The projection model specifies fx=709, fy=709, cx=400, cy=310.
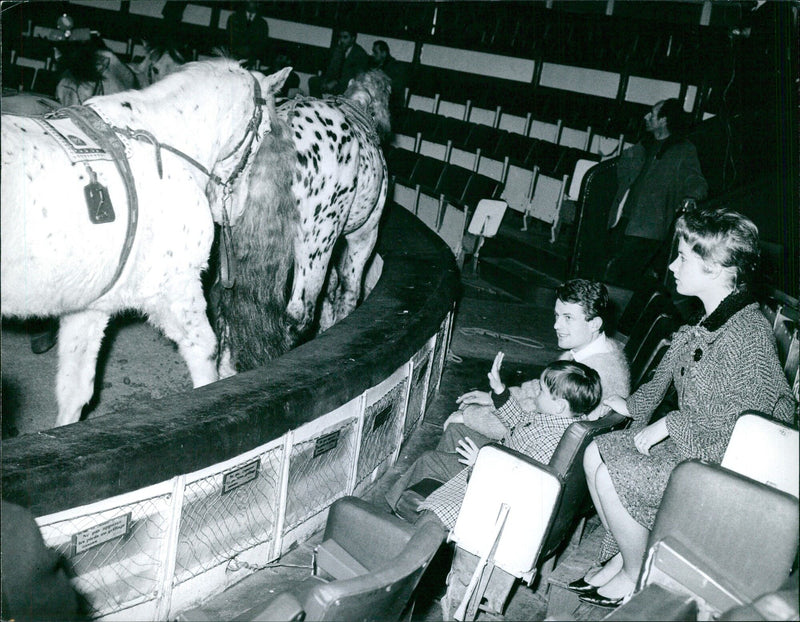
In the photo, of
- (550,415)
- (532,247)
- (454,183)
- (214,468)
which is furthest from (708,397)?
(454,183)

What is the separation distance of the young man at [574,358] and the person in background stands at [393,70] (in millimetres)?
7093

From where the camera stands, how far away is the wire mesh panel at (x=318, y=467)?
9.68ft

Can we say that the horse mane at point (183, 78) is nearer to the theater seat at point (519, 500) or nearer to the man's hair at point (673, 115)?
the theater seat at point (519, 500)

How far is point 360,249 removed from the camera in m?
5.62

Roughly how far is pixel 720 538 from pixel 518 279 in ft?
19.3

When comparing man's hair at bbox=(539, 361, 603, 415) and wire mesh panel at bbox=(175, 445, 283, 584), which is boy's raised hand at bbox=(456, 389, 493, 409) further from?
wire mesh panel at bbox=(175, 445, 283, 584)

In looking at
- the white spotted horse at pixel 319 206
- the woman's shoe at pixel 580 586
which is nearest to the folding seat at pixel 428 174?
the white spotted horse at pixel 319 206

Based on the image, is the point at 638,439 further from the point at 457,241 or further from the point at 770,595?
the point at 457,241

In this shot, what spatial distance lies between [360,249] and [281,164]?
1772 mm

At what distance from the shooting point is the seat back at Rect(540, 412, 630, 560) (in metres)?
2.61

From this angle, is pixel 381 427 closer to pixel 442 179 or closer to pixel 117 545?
pixel 117 545

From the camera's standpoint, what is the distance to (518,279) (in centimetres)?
768

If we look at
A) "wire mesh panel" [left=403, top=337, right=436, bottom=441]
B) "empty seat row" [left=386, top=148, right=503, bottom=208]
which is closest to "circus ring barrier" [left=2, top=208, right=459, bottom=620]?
"wire mesh panel" [left=403, top=337, right=436, bottom=441]

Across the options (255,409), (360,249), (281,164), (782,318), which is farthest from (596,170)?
(255,409)
